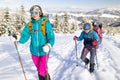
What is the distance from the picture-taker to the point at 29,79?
7.47 meters

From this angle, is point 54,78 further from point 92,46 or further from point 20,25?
point 20,25

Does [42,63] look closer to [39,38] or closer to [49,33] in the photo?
[39,38]

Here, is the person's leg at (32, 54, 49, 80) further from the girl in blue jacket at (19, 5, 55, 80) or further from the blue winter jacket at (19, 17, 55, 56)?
the blue winter jacket at (19, 17, 55, 56)

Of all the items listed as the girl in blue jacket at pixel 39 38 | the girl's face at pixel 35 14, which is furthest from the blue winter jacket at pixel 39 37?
the girl's face at pixel 35 14

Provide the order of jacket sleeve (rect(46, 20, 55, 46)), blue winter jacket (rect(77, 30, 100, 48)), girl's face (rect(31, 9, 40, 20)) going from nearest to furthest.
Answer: jacket sleeve (rect(46, 20, 55, 46))
girl's face (rect(31, 9, 40, 20))
blue winter jacket (rect(77, 30, 100, 48))

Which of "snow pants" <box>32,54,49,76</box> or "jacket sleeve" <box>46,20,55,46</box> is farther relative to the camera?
"snow pants" <box>32,54,49,76</box>

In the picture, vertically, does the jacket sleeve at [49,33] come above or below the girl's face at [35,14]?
below

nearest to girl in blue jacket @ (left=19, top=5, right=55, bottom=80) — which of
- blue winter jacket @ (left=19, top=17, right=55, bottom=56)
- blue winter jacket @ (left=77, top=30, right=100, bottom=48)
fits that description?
blue winter jacket @ (left=19, top=17, right=55, bottom=56)

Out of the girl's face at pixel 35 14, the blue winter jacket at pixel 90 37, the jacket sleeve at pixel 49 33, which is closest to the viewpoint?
the jacket sleeve at pixel 49 33

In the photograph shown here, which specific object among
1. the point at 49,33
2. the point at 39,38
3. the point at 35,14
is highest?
the point at 35,14

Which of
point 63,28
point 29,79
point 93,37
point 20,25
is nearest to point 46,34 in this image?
point 29,79

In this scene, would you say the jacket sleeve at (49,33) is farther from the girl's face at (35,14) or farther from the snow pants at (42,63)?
the snow pants at (42,63)

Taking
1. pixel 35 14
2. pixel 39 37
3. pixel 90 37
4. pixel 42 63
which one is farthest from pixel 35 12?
pixel 90 37

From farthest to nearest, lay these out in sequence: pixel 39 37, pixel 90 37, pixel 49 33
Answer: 1. pixel 90 37
2. pixel 39 37
3. pixel 49 33
